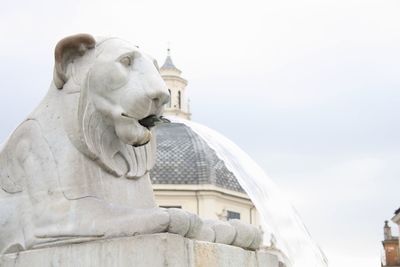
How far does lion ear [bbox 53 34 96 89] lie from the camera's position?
219 inches

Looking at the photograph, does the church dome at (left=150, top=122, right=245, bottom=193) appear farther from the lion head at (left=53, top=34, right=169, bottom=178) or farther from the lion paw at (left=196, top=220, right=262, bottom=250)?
the lion head at (left=53, top=34, right=169, bottom=178)

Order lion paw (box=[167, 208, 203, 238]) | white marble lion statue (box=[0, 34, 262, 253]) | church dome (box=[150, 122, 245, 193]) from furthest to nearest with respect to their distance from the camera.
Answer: church dome (box=[150, 122, 245, 193])
white marble lion statue (box=[0, 34, 262, 253])
lion paw (box=[167, 208, 203, 238])

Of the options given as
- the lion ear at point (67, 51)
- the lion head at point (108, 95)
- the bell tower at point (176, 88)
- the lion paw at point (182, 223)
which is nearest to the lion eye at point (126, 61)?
the lion head at point (108, 95)

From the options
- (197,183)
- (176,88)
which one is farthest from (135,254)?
(176,88)

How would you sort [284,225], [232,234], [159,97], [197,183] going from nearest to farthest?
[159,97], [232,234], [284,225], [197,183]

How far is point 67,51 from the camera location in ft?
18.4

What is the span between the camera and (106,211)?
5.24m

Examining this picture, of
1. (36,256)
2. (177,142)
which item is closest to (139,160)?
(36,256)

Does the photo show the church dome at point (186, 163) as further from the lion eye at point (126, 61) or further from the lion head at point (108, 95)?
the lion eye at point (126, 61)

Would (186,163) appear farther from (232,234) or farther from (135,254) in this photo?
(135,254)

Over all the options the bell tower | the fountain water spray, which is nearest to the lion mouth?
the fountain water spray

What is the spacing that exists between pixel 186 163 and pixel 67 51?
60.8 meters

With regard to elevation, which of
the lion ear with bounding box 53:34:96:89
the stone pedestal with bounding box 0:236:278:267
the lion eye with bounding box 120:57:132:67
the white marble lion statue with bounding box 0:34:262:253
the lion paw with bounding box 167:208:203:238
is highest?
the lion ear with bounding box 53:34:96:89

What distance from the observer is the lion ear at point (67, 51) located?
18.3 feet
